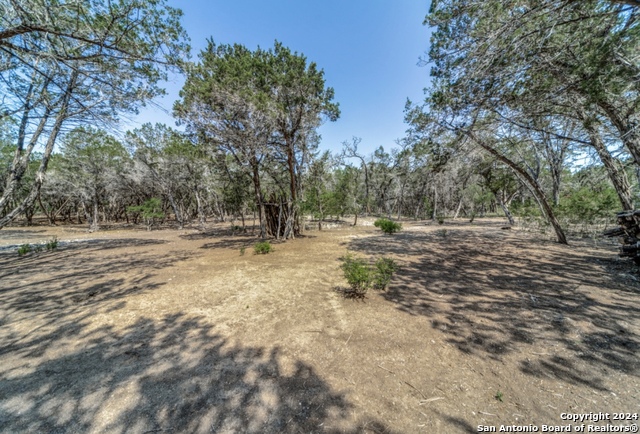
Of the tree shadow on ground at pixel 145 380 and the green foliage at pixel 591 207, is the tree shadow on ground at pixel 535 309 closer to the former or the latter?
the tree shadow on ground at pixel 145 380

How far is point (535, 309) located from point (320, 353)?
3.65 meters

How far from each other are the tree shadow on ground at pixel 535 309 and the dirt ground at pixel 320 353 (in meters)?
0.02

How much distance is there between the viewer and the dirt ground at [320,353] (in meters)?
1.95

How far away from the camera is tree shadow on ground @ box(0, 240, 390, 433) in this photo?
189 centimetres

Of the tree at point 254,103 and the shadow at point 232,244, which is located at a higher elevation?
the tree at point 254,103

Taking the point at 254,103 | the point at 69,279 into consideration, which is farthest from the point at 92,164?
the point at 254,103

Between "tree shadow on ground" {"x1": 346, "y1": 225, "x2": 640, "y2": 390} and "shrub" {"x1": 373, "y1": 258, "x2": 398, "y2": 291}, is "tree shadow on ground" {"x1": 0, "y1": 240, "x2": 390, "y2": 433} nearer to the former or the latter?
"tree shadow on ground" {"x1": 346, "y1": 225, "x2": 640, "y2": 390}

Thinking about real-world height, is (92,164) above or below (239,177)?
above

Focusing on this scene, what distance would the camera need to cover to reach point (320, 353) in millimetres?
2775

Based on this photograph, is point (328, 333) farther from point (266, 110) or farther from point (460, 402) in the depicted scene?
point (266, 110)

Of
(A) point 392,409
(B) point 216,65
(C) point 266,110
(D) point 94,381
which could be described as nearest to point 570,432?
(A) point 392,409

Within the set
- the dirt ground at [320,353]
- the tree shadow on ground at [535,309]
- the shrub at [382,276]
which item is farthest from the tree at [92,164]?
the tree shadow on ground at [535,309]

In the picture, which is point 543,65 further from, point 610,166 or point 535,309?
point 535,309

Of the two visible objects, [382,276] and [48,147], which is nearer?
[382,276]
